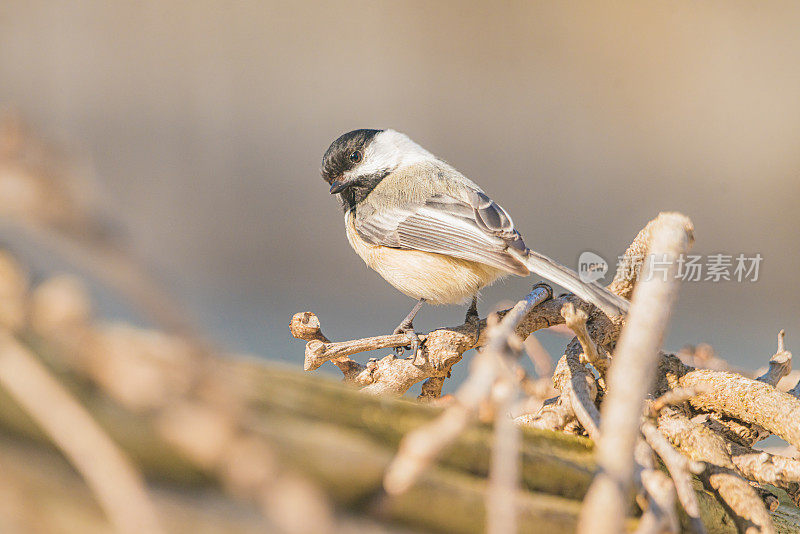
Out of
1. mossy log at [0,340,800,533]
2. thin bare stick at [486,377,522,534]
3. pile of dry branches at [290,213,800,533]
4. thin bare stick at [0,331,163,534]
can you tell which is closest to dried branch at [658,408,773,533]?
pile of dry branches at [290,213,800,533]

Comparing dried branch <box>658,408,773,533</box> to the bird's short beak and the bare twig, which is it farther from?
the bird's short beak

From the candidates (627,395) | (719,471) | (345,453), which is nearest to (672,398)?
(719,471)

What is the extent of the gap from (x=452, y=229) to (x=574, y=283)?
20.4 inches

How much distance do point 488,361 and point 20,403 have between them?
18cm

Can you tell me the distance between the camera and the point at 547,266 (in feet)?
4.18

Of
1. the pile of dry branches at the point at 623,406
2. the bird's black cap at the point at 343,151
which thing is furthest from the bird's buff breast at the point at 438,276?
the pile of dry branches at the point at 623,406

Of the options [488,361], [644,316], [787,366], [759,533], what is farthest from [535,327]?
[488,361]

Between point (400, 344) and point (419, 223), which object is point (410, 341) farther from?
point (419, 223)

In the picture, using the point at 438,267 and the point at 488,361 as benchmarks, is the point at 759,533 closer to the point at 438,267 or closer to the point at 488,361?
the point at 488,361

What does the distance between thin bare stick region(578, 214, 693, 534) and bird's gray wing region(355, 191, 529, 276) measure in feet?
3.27

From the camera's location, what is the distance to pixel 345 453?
266 mm

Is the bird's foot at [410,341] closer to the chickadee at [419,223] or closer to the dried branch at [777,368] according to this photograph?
the chickadee at [419,223]

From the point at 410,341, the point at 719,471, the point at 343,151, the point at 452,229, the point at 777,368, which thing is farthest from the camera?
the point at 343,151

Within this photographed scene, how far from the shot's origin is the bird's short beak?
5.60 ft
